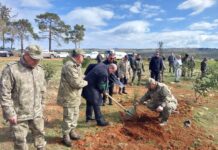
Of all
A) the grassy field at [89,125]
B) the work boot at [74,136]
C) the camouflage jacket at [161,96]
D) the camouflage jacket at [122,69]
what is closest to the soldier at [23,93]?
the grassy field at [89,125]

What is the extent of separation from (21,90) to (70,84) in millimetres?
1523

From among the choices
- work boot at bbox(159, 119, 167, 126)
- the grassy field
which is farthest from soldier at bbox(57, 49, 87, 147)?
work boot at bbox(159, 119, 167, 126)

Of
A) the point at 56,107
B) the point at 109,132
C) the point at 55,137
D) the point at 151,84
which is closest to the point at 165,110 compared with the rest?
the point at 151,84

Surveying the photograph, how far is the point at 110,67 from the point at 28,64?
11.0 feet

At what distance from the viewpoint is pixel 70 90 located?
19.4ft

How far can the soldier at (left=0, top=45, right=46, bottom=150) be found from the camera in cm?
429

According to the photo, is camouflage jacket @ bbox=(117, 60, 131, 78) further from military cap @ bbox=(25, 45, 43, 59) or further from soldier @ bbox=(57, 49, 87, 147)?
military cap @ bbox=(25, 45, 43, 59)

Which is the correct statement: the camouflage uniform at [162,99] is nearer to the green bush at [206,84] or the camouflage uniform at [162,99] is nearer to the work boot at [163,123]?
the work boot at [163,123]

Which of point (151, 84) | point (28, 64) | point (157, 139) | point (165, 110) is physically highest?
point (28, 64)

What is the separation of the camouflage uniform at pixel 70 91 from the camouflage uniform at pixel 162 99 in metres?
2.46

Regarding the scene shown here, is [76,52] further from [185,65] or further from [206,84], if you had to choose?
[185,65]

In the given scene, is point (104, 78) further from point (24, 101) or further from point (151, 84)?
point (24, 101)

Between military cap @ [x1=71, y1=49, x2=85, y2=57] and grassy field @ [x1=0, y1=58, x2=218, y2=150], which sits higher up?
military cap @ [x1=71, y1=49, x2=85, y2=57]

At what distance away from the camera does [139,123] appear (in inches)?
305
